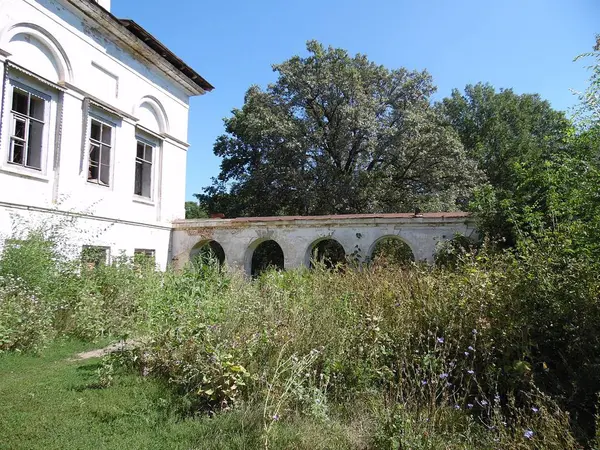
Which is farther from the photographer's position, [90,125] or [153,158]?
[153,158]

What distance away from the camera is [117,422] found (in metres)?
3.89

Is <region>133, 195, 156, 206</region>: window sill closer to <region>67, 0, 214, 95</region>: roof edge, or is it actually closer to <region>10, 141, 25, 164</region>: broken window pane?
<region>10, 141, 25, 164</region>: broken window pane

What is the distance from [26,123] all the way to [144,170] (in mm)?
4669

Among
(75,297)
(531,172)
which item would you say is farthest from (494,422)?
(531,172)

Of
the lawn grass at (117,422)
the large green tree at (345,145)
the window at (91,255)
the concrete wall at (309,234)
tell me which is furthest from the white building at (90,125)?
the large green tree at (345,145)

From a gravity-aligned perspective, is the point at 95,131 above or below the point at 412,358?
above

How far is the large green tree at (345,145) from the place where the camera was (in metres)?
22.5

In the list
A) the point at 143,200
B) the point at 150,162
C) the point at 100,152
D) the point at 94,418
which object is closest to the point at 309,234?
the point at 143,200

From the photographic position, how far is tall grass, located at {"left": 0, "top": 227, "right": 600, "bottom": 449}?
10.9ft

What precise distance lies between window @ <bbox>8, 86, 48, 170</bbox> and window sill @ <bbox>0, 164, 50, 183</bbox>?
115mm

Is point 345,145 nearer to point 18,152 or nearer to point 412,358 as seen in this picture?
point 18,152

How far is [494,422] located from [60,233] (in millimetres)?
10416

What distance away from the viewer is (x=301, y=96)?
23.8 metres

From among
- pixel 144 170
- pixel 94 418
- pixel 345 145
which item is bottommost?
pixel 94 418
